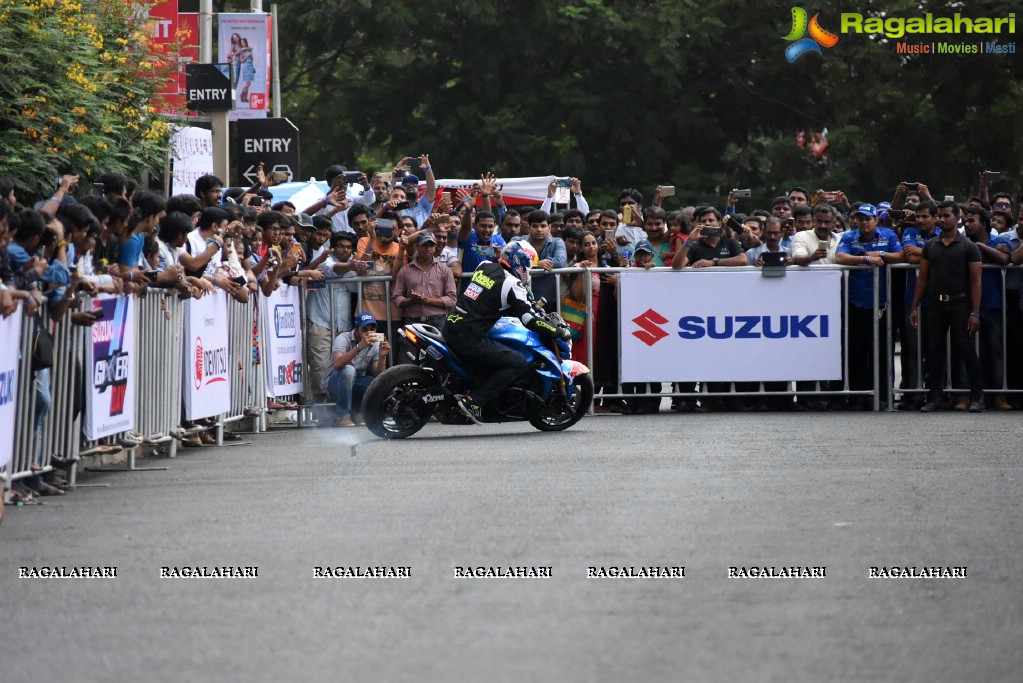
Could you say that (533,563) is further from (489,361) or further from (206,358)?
(489,361)

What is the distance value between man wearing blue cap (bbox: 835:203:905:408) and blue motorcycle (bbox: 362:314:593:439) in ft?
12.2

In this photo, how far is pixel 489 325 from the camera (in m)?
15.5

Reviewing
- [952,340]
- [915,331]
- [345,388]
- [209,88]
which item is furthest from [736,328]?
[209,88]

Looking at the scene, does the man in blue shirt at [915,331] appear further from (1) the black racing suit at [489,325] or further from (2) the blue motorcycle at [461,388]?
(1) the black racing suit at [489,325]

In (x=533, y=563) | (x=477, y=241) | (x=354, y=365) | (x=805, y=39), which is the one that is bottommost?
(x=533, y=563)

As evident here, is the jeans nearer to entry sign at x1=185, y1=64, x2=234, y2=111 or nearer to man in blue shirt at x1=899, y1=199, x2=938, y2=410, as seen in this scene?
man in blue shirt at x1=899, y1=199, x2=938, y2=410

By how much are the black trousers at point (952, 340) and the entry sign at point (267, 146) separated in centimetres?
1039

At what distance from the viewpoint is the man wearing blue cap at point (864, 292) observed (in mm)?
18219

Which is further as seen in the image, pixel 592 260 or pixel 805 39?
pixel 805 39

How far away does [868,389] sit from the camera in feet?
60.1

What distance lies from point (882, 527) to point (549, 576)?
2.27 m

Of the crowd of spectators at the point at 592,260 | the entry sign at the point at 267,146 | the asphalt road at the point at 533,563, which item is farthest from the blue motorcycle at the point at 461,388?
the entry sign at the point at 267,146

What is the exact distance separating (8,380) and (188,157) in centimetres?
1135

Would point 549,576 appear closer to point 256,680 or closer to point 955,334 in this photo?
point 256,680
